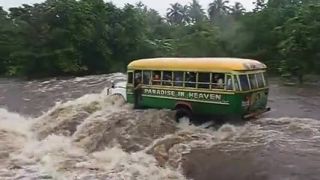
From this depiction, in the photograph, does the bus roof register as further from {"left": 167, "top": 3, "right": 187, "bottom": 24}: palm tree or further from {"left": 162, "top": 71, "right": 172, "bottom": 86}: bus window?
{"left": 167, "top": 3, "right": 187, "bottom": 24}: palm tree

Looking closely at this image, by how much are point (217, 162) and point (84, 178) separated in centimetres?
312

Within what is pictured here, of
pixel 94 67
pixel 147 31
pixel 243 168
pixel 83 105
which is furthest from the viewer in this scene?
pixel 147 31

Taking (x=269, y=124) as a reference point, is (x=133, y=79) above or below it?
above

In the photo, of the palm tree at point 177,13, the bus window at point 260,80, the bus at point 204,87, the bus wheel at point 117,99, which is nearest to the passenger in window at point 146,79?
the bus at point 204,87

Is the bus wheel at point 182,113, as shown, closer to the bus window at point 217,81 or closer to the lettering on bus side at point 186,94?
the lettering on bus side at point 186,94

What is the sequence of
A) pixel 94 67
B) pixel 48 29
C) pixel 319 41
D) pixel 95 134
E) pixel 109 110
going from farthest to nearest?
pixel 94 67 → pixel 48 29 → pixel 319 41 → pixel 109 110 → pixel 95 134

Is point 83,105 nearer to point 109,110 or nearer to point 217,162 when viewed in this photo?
point 109,110

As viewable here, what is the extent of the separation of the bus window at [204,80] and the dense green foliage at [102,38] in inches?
921

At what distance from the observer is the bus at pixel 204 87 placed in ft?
46.6

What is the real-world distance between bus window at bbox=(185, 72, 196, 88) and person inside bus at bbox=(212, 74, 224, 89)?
75cm

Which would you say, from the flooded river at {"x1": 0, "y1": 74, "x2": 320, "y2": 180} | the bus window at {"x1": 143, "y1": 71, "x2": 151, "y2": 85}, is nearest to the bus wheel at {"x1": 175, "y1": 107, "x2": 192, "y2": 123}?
the flooded river at {"x1": 0, "y1": 74, "x2": 320, "y2": 180}

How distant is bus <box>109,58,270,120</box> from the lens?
559 inches

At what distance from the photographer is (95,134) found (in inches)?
586

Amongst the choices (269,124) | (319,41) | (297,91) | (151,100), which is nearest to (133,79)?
(151,100)
